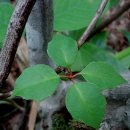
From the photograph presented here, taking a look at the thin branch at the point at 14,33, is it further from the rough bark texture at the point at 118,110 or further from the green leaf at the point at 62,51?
the rough bark texture at the point at 118,110

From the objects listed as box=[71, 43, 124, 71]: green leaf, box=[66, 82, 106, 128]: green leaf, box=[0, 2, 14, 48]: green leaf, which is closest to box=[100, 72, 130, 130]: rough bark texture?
box=[71, 43, 124, 71]: green leaf

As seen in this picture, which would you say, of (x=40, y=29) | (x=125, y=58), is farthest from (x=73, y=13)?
(x=125, y=58)

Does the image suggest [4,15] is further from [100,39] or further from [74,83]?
[100,39]

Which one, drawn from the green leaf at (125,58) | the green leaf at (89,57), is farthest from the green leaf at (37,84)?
the green leaf at (125,58)

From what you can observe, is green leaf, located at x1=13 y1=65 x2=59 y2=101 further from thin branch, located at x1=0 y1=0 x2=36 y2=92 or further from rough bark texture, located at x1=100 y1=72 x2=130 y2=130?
rough bark texture, located at x1=100 y1=72 x2=130 y2=130

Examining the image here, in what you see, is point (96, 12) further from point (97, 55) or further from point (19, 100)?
point (19, 100)
